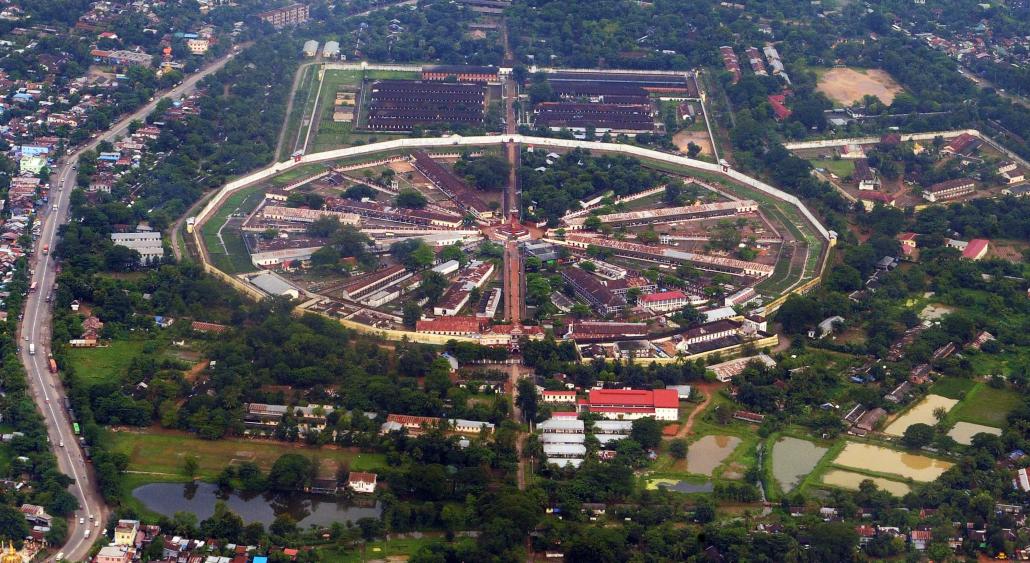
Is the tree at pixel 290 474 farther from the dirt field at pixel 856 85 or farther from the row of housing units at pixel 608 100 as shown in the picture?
the dirt field at pixel 856 85

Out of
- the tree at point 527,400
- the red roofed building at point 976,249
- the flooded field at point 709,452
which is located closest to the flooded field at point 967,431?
the flooded field at point 709,452

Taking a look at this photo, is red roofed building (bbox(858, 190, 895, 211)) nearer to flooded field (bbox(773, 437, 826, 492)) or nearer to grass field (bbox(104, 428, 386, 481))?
flooded field (bbox(773, 437, 826, 492))

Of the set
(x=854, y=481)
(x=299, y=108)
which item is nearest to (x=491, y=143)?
(x=299, y=108)

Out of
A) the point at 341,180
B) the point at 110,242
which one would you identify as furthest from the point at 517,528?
the point at 341,180

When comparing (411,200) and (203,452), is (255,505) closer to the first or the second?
(203,452)

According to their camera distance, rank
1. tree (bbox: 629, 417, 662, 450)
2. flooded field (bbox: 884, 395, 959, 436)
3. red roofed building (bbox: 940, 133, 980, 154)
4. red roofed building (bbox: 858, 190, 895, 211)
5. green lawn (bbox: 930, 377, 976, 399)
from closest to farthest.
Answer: tree (bbox: 629, 417, 662, 450) → flooded field (bbox: 884, 395, 959, 436) → green lawn (bbox: 930, 377, 976, 399) → red roofed building (bbox: 858, 190, 895, 211) → red roofed building (bbox: 940, 133, 980, 154)

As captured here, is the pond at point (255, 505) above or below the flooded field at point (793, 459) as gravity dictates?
above

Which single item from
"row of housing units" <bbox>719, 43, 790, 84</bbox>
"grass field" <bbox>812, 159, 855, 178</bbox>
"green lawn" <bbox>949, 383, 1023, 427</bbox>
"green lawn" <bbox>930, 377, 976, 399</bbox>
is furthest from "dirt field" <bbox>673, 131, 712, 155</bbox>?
"green lawn" <bbox>949, 383, 1023, 427</bbox>
